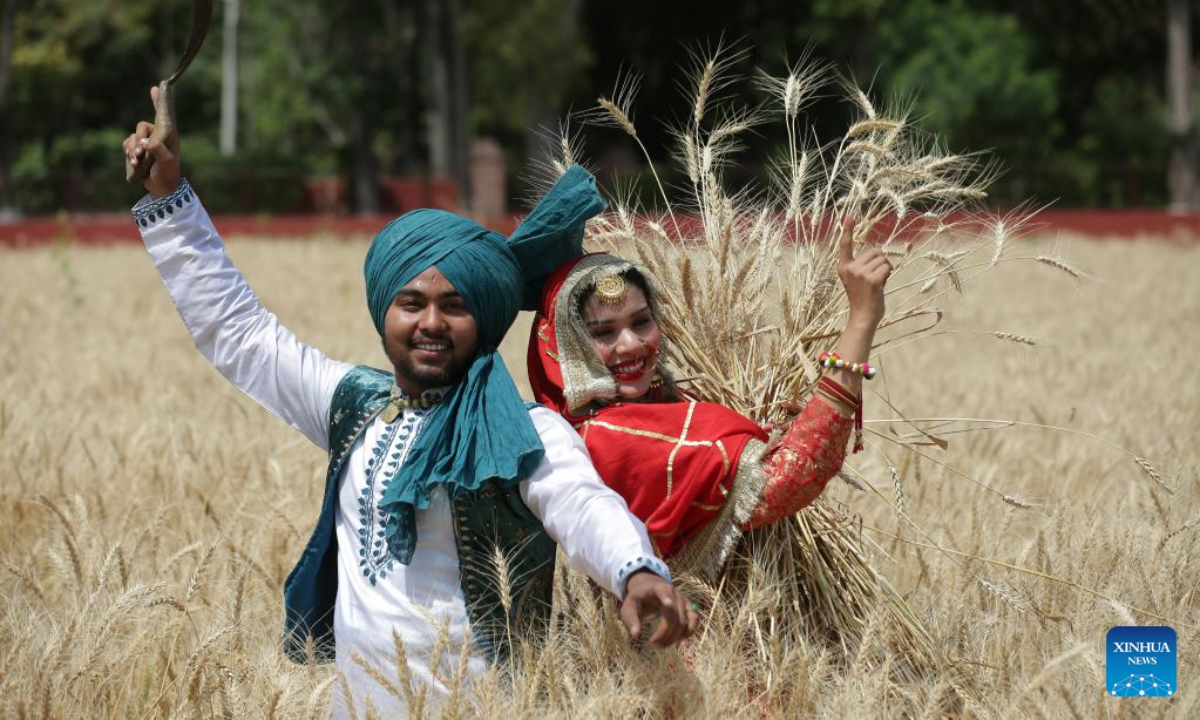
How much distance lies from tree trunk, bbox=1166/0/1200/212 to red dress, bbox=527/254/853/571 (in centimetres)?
2236

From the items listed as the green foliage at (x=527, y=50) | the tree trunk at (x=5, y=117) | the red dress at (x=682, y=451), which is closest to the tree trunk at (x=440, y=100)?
the green foliage at (x=527, y=50)

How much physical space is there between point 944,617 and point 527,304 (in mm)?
1030

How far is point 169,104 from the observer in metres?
2.40

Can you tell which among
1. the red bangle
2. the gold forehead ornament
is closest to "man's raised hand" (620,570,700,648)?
the red bangle

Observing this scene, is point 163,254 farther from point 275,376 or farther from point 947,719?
point 947,719

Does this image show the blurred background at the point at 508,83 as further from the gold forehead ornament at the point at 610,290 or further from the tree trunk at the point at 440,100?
the gold forehead ornament at the point at 610,290

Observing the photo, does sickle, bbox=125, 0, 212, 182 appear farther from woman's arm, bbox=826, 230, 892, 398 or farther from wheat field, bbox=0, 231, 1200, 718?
woman's arm, bbox=826, 230, 892, 398

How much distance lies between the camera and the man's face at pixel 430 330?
229cm

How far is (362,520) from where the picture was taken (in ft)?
7.68

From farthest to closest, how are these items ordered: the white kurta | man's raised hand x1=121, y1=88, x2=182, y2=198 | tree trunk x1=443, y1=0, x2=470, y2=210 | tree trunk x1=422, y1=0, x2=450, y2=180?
tree trunk x1=422, y1=0, x2=450, y2=180 → tree trunk x1=443, y1=0, x2=470, y2=210 → man's raised hand x1=121, y1=88, x2=182, y2=198 → the white kurta

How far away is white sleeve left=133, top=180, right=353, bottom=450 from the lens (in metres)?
2.41

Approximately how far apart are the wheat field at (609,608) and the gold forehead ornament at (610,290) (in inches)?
20.3

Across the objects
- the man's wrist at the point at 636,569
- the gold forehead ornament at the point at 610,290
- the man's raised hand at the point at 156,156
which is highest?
the man's raised hand at the point at 156,156

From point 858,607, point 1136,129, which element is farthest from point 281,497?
point 1136,129
